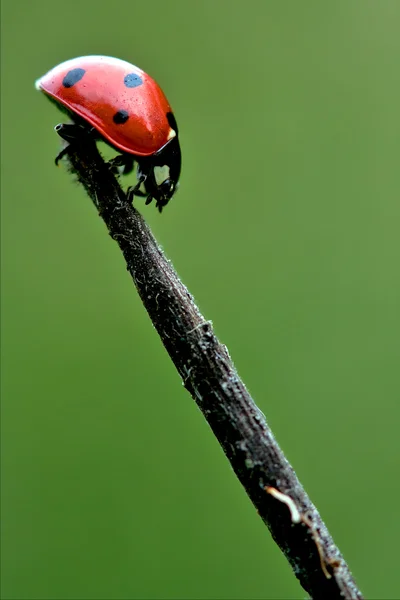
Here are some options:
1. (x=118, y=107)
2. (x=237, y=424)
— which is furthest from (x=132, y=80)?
(x=237, y=424)

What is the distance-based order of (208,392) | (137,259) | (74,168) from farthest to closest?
(74,168)
(137,259)
(208,392)

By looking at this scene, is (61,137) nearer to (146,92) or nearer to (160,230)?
(146,92)

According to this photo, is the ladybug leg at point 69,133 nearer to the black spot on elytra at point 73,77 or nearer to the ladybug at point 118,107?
the ladybug at point 118,107

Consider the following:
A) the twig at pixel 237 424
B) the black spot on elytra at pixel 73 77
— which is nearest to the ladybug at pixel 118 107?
the black spot on elytra at pixel 73 77

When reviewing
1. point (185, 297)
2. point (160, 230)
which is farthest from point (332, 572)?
point (160, 230)

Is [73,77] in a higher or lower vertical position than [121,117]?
higher

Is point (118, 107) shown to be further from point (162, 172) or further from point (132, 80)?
point (162, 172)
